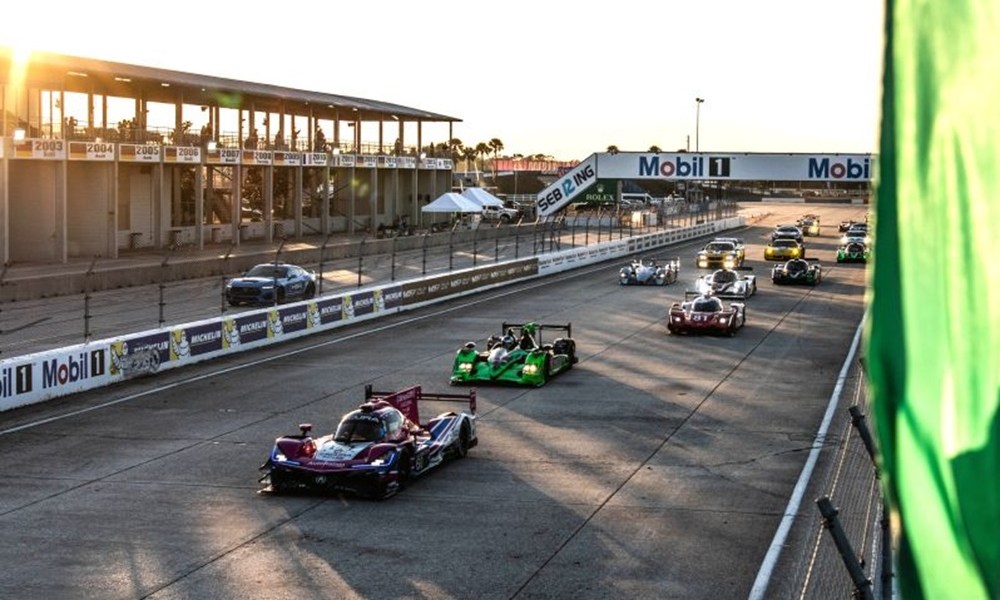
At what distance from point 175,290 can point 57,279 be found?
4.89m

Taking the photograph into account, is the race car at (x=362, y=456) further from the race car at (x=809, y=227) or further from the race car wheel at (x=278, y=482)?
the race car at (x=809, y=227)

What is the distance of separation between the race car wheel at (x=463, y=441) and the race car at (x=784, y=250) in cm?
5096

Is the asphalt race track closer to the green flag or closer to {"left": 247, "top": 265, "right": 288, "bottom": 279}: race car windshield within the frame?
{"left": 247, "top": 265, "right": 288, "bottom": 279}: race car windshield

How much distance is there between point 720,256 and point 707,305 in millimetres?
27558

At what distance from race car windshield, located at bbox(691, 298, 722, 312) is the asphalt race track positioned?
9.33ft

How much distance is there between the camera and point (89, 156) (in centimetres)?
5981

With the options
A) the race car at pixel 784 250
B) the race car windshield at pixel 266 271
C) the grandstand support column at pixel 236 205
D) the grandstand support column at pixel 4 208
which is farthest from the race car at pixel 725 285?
the grandstand support column at pixel 236 205

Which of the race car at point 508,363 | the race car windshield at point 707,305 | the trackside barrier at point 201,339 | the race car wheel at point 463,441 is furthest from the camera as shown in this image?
the race car windshield at point 707,305

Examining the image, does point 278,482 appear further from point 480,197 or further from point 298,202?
point 480,197

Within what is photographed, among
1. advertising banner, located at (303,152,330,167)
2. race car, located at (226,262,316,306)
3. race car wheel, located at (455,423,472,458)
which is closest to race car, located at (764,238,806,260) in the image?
advertising banner, located at (303,152,330,167)

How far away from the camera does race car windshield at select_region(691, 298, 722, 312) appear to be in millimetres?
39750

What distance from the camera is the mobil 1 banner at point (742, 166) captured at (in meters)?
54.9

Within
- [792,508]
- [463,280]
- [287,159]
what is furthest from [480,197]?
[792,508]

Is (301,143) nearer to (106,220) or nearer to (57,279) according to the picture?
(106,220)
